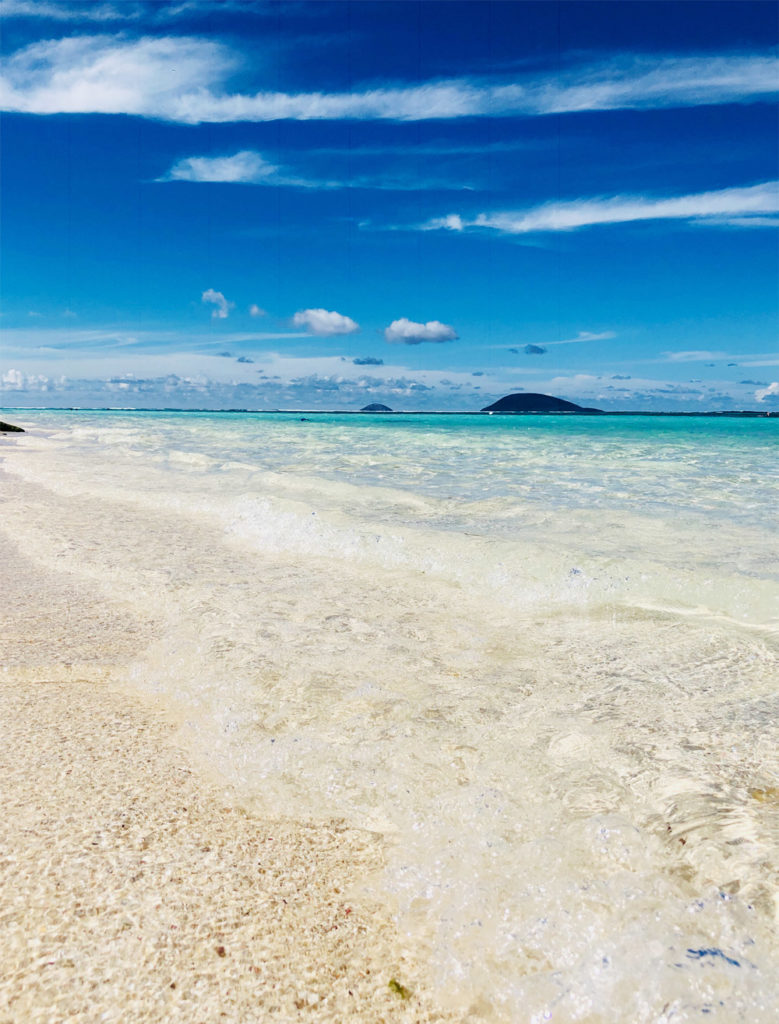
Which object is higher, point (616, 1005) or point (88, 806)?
point (88, 806)

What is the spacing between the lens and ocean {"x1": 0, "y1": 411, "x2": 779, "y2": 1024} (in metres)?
2.12

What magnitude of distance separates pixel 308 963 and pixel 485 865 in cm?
83

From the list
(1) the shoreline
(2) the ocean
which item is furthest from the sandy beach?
(2) the ocean

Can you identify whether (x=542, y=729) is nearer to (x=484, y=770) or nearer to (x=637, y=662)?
(x=484, y=770)

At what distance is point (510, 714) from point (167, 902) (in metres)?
2.25

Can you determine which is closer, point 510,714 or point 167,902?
point 167,902

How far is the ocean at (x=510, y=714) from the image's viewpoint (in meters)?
2.12

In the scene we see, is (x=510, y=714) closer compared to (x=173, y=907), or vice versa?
(x=173, y=907)

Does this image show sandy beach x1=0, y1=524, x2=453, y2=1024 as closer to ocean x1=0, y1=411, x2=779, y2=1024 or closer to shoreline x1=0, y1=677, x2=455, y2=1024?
shoreline x1=0, y1=677, x2=455, y2=1024

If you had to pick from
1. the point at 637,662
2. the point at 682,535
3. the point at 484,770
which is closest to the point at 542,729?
the point at 484,770

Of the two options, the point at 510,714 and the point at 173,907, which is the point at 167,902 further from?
the point at 510,714

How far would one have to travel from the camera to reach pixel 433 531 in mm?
8797

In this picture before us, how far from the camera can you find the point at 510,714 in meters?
3.77

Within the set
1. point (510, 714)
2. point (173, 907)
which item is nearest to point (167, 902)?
point (173, 907)
